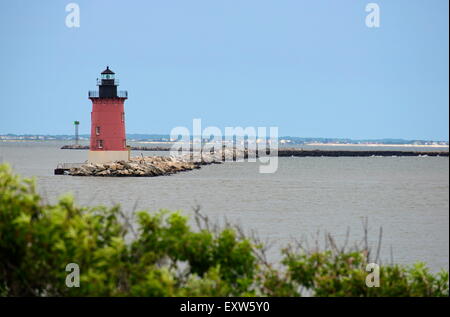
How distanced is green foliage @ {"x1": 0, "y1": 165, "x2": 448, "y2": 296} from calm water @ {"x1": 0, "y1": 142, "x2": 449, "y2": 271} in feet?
4.59

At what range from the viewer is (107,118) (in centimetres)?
4606

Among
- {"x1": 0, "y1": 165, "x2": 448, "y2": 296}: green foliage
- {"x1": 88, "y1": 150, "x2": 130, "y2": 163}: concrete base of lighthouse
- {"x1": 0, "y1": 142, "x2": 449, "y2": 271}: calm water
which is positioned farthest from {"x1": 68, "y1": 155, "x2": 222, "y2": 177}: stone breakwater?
{"x1": 0, "y1": 165, "x2": 448, "y2": 296}: green foliage

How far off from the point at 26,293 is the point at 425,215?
1028 inches

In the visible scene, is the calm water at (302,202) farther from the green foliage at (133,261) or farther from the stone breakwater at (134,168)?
the green foliage at (133,261)

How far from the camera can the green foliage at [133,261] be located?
25.9 feet

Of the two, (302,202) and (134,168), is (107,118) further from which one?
(302,202)

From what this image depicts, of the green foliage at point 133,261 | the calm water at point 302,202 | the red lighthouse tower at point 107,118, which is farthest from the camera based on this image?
the red lighthouse tower at point 107,118

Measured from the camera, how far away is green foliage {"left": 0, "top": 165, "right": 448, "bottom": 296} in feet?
25.9

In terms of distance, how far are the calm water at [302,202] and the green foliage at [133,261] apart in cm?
140

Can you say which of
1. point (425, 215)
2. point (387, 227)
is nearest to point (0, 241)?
point (387, 227)

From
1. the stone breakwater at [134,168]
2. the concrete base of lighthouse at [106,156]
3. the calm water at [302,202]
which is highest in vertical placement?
the concrete base of lighthouse at [106,156]

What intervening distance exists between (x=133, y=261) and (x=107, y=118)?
38.2 meters

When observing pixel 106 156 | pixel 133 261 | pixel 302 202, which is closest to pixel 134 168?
pixel 106 156

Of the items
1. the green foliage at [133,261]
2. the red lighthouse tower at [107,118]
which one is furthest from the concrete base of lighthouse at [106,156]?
the green foliage at [133,261]
